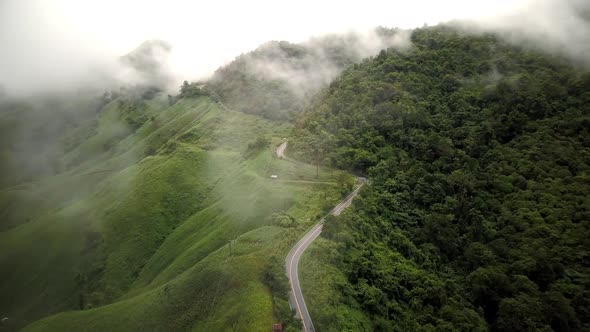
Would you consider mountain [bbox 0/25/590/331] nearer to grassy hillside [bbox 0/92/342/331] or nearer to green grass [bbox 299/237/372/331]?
green grass [bbox 299/237/372/331]

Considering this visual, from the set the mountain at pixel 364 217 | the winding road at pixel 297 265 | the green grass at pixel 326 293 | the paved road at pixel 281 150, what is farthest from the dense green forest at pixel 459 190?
→ the paved road at pixel 281 150

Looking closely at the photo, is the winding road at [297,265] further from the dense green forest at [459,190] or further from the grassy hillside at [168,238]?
the grassy hillside at [168,238]

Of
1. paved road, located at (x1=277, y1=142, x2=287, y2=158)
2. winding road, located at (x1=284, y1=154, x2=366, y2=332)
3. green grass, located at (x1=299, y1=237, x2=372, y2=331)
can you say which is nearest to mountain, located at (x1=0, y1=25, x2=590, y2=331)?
green grass, located at (x1=299, y1=237, x2=372, y2=331)

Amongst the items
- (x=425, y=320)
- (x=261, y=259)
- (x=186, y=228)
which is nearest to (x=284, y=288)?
(x=261, y=259)

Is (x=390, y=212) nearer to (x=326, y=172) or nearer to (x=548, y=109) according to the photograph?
(x=326, y=172)

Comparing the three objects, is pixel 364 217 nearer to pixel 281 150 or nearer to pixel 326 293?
pixel 326 293

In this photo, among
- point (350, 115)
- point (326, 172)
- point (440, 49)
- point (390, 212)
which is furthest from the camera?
point (440, 49)
